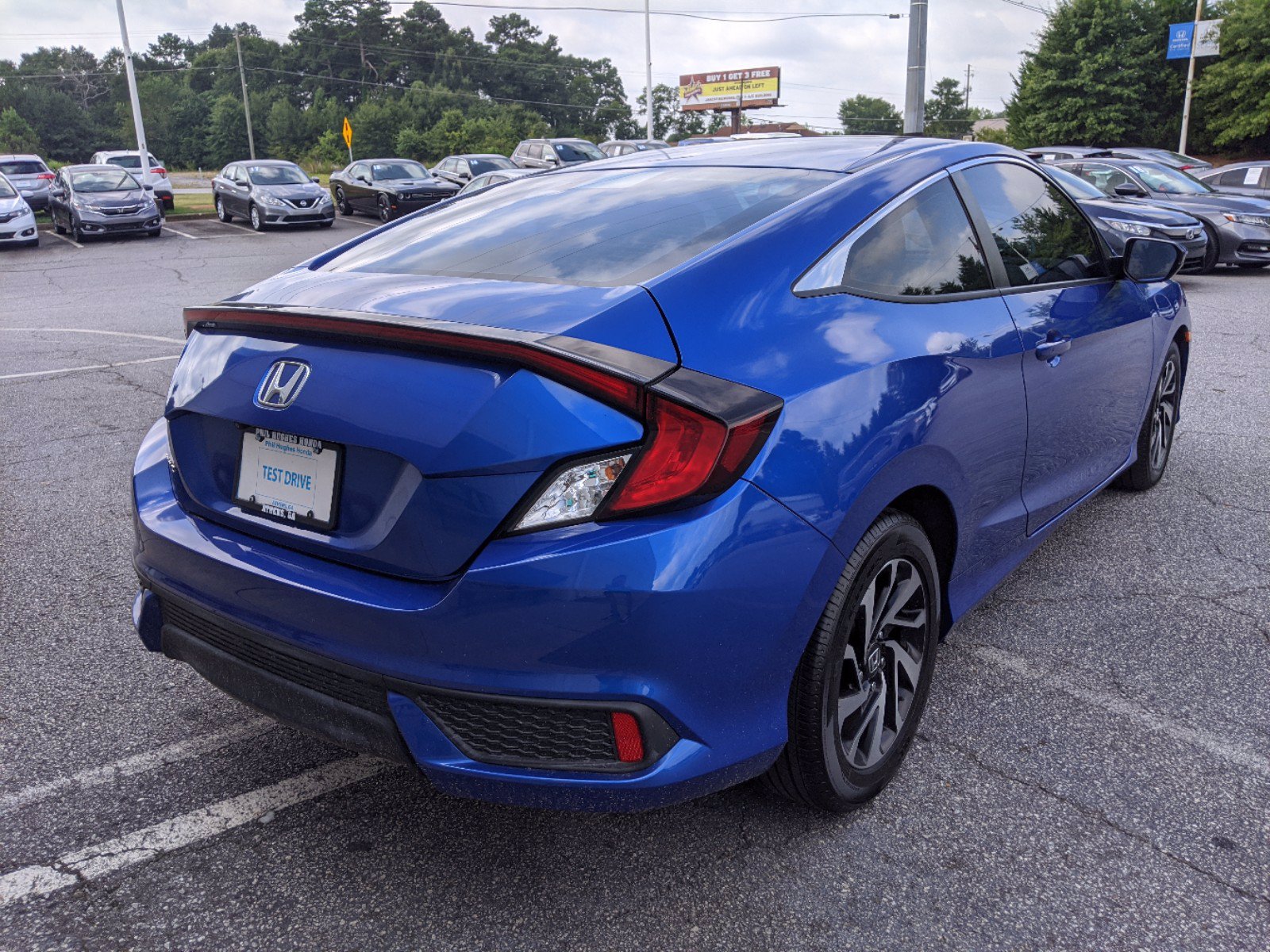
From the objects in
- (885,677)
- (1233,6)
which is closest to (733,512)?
(885,677)

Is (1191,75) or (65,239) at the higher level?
(1191,75)

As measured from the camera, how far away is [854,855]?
7.70ft

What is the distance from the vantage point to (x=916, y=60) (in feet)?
53.3

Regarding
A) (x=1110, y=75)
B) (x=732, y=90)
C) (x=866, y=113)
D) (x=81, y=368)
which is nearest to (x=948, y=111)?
(x=866, y=113)

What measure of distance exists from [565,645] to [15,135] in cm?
9324

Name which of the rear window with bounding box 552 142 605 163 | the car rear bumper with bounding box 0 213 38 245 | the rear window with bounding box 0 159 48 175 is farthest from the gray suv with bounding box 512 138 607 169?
the rear window with bounding box 0 159 48 175

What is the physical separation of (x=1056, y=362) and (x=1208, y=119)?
4803cm

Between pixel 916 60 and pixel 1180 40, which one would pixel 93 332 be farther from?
pixel 1180 40

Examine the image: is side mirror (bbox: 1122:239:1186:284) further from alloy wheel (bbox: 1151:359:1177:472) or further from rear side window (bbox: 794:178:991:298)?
rear side window (bbox: 794:178:991:298)

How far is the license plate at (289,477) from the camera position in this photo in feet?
6.93

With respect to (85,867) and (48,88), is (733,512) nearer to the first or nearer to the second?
(85,867)

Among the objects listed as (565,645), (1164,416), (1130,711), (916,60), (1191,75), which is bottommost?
(1130,711)

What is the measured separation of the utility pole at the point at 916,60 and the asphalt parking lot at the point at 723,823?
14.0 m

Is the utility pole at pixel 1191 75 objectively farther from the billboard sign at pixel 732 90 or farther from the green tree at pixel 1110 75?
the billboard sign at pixel 732 90
